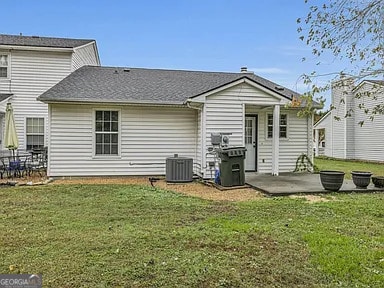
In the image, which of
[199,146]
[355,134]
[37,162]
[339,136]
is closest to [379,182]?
[199,146]

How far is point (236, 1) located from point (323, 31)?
6.39 metres

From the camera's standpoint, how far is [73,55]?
15414 mm

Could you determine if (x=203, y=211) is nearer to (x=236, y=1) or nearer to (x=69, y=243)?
(x=69, y=243)

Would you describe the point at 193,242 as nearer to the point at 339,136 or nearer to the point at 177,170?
the point at 177,170

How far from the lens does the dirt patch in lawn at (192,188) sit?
8.48 metres

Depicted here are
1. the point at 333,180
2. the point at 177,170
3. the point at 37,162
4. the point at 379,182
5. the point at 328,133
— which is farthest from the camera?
the point at 328,133

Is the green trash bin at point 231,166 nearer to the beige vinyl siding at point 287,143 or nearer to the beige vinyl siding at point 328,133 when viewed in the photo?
the beige vinyl siding at point 287,143

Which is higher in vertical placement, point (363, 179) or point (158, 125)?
point (158, 125)

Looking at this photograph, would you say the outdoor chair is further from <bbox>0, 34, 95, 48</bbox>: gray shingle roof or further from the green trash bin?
the green trash bin

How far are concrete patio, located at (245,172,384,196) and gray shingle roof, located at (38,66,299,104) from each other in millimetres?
2877

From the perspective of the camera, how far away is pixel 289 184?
9.88 m

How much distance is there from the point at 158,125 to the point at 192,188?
315 cm

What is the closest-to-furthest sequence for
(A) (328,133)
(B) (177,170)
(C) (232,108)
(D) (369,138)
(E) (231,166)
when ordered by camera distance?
1. (E) (231,166)
2. (B) (177,170)
3. (C) (232,108)
4. (D) (369,138)
5. (A) (328,133)

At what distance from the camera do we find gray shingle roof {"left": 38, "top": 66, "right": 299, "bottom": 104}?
11.2 metres
